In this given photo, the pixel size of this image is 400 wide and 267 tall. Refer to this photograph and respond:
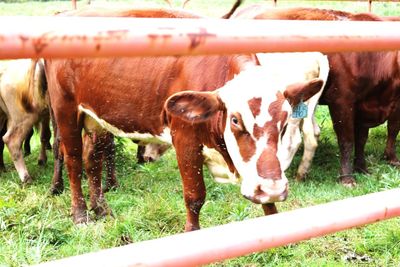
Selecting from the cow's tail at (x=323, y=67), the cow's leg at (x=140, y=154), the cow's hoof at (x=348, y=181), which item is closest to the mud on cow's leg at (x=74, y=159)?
the cow's leg at (x=140, y=154)

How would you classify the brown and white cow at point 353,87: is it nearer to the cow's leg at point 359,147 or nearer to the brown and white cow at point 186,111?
the cow's leg at point 359,147

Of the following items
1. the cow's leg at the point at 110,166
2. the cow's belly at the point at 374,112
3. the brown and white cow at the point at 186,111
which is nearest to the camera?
the brown and white cow at the point at 186,111

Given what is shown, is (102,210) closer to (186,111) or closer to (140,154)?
(140,154)

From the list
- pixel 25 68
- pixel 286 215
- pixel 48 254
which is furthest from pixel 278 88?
pixel 25 68

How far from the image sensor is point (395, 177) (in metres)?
5.21

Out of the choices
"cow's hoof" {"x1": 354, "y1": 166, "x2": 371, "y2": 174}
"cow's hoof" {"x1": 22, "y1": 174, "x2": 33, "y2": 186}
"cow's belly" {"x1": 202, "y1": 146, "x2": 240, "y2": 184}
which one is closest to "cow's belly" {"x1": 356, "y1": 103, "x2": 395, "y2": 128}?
"cow's hoof" {"x1": 354, "y1": 166, "x2": 371, "y2": 174}

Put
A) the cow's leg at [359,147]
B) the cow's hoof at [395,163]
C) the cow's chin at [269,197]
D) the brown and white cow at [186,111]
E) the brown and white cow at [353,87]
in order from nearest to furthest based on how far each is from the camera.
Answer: the cow's chin at [269,197], the brown and white cow at [186,111], the brown and white cow at [353,87], the cow's leg at [359,147], the cow's hoof at [395,163]

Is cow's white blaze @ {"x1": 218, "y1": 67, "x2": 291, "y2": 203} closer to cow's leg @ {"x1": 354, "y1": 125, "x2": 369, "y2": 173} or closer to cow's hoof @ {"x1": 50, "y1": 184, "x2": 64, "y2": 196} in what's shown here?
cow's hoof @ {"x1": 50, "y1": 184, "x2": 64, "y2": 196}

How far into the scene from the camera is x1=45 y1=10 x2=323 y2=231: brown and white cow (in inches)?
123

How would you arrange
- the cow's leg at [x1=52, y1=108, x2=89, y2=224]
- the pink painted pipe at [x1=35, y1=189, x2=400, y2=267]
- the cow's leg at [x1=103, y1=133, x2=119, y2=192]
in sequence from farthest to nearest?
the cow's leg at [x1=103, y1=133, x2=119, y2=192] < the cow's leg at [x1=52, y1=108, x2=89, y2=224] < the pink painted pipe at [x1=35, y1=189, x2=400, y2=267]

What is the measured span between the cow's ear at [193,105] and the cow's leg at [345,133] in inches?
108

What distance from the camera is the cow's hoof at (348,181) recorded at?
5.58m

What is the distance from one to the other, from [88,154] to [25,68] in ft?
4.35

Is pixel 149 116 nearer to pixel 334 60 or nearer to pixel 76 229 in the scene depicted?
pixel 76 229
